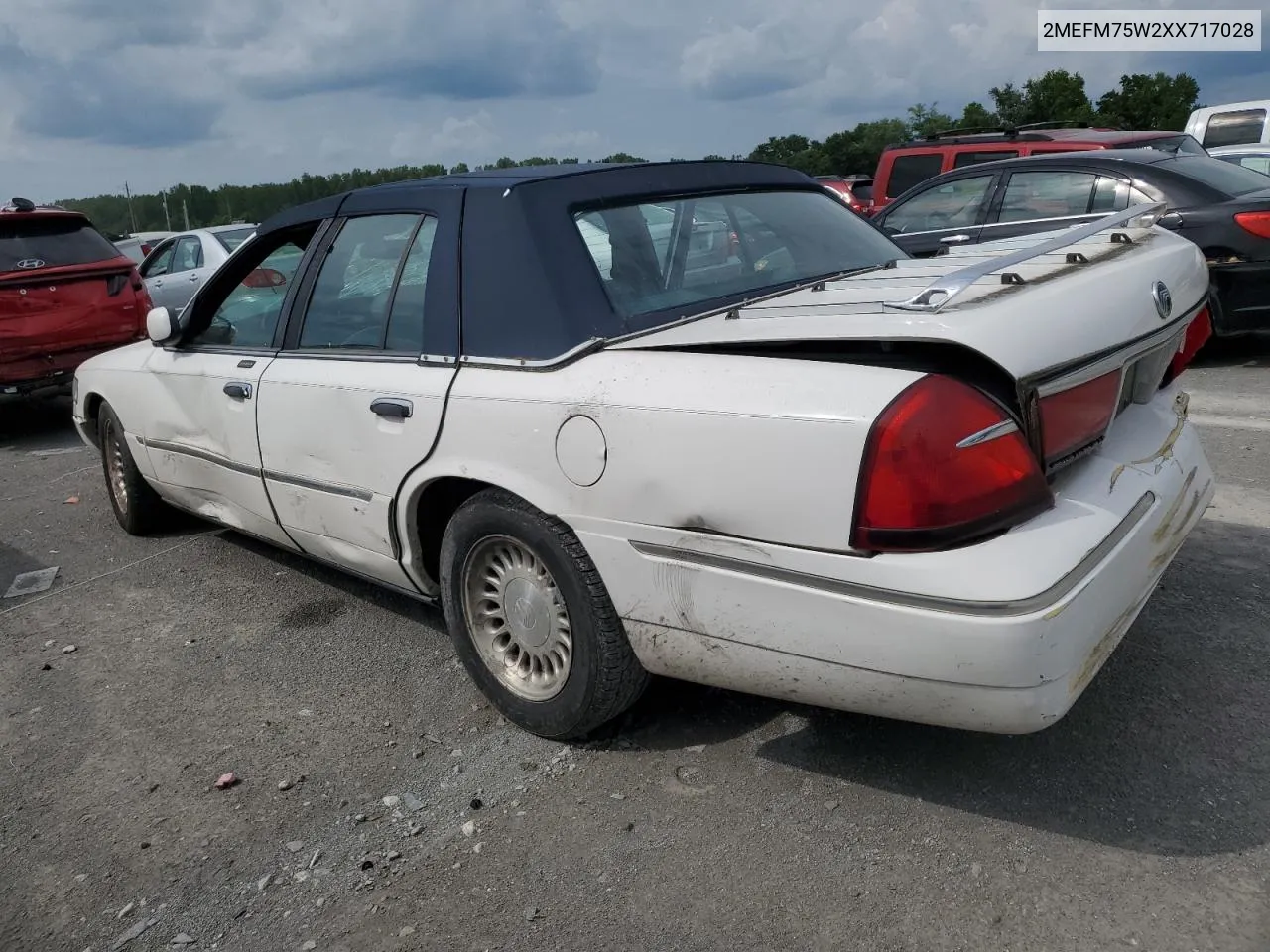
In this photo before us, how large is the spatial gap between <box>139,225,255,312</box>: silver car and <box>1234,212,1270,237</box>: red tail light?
32.2 feet

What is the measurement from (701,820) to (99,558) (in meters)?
3.85

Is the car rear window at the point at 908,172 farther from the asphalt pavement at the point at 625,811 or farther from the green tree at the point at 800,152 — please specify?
the green tree at the point at 800,152

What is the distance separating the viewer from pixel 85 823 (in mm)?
3062

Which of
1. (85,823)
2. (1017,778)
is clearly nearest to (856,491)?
(1017,778)

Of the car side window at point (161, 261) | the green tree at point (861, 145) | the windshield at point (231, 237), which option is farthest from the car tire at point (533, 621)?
the green tree at point (861, 145)

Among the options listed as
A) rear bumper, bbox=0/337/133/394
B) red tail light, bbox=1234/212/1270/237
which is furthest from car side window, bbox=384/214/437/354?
red tail light, bbox=1234/212/1270/237

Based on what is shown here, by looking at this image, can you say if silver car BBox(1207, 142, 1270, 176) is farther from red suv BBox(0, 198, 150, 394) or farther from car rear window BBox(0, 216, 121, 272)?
car rear window BBox(0, 216, 121, 272)

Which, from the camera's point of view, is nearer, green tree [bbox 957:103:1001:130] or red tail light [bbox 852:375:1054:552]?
red tail light [bbox 852:375:1054:552]

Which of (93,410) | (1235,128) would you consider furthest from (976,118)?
(93,410)

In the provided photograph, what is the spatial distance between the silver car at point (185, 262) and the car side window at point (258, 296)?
8.30 meters

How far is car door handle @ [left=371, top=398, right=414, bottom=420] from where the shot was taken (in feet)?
10.8

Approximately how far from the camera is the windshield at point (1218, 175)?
7613 mm

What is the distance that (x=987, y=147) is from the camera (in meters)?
10.8

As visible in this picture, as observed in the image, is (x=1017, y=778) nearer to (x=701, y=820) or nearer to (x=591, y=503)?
(x=701, y=820)
